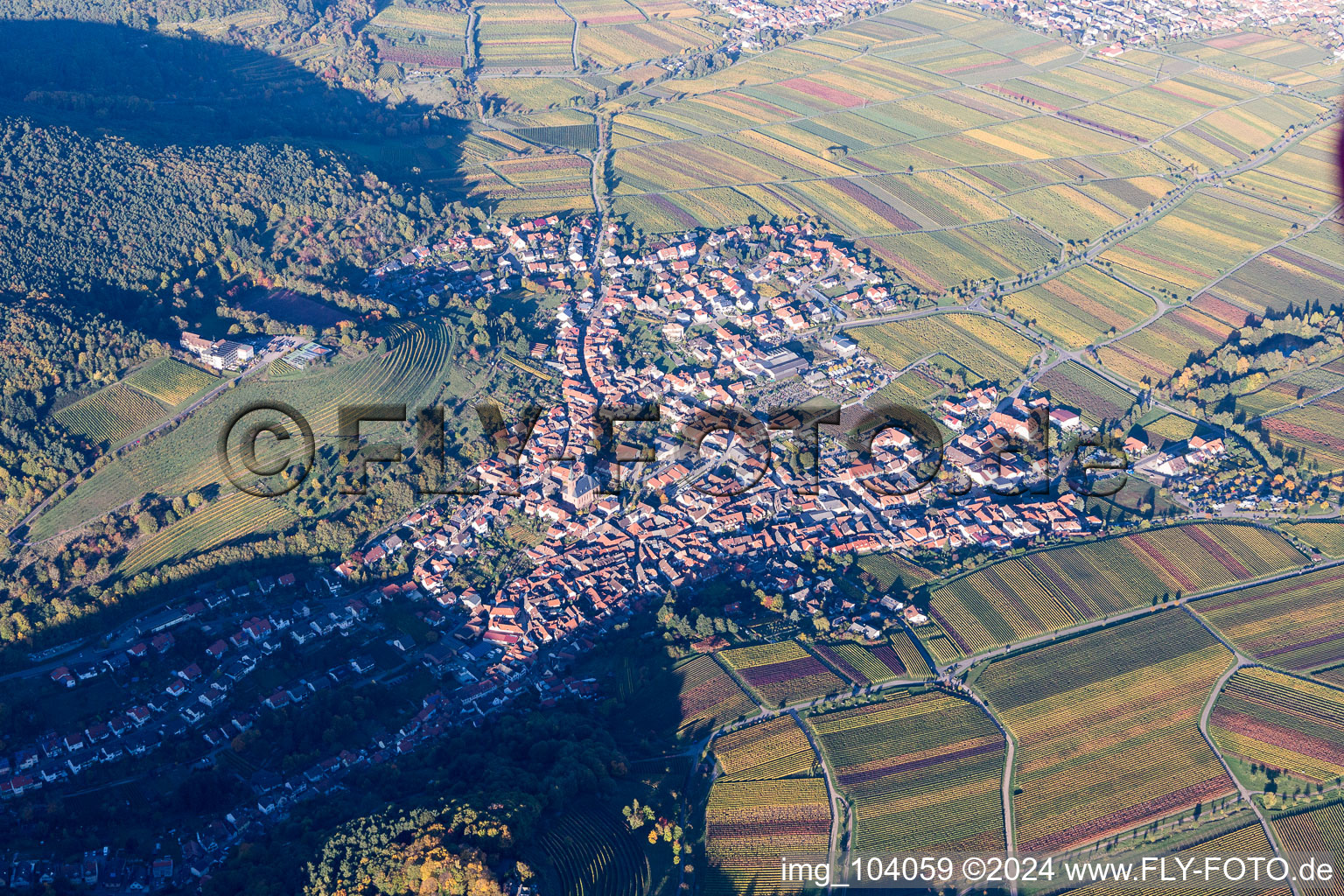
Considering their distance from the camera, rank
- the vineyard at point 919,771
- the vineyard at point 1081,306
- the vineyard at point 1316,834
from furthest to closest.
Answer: the vineyard at point 1081,306 → the vineyard at point 919,771 → the vineyard at point 1316,834

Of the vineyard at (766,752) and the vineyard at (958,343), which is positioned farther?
the vineyard at (958,343)

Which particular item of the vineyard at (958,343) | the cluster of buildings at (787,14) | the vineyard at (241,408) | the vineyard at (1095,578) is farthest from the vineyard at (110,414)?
the cluster of buildings at (787,14)

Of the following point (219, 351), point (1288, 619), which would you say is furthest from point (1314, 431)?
point (219, 351)

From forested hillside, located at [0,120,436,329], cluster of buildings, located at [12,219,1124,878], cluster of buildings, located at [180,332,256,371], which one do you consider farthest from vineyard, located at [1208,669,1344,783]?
forested hillside, located at [0,120,436,329]

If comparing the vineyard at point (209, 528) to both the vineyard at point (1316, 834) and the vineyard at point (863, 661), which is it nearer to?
the vineyard at point (863, 661)

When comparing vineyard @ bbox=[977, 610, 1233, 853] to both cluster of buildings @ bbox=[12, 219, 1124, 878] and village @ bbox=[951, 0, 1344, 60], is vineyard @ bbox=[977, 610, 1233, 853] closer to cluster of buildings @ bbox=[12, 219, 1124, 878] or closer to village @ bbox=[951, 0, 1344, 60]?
cluster of buildings @ bbox=[12, 219, 1124, 878]

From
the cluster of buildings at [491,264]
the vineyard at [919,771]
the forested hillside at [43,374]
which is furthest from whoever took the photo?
the cluster of buildings at [491,264]
